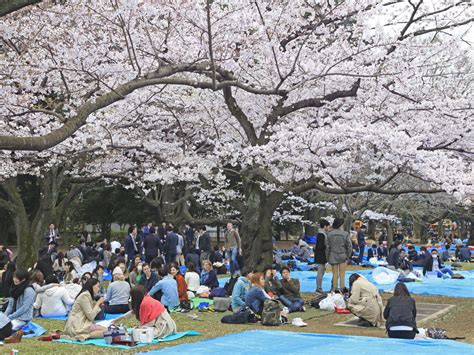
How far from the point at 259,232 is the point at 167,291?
12.7 ft

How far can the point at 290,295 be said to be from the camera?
11.6 meters

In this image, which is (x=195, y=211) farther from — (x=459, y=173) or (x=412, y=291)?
(x=459, y=173)

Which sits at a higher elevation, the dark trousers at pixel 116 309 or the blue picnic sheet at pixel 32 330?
the dark trousers at pixel 116 309

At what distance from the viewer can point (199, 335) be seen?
860 cm

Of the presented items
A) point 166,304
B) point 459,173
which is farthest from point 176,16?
point 459,173

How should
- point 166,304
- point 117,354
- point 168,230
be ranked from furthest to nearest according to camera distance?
1. point 168,230
2. point 166,304
3. point 117,354

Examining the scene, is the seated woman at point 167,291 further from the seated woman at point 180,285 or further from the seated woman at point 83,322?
the seated woman at point 83,322

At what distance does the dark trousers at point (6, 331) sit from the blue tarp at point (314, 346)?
2377mm

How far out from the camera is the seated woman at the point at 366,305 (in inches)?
388

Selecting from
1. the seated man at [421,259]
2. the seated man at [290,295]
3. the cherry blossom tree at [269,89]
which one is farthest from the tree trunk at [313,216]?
the seated man at [290,295]

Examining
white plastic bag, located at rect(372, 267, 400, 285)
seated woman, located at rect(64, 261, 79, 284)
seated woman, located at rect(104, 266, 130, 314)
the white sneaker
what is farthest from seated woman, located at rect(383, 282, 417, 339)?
white plastic bag, located at rect(372, 267, 400, 285)

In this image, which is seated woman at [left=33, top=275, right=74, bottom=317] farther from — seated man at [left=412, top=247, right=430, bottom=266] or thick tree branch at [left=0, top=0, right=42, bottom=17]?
seated man at [left=412, top=247, right=430, bottom=266]

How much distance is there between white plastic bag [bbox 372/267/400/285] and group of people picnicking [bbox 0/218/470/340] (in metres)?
1.06

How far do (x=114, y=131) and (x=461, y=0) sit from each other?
8463 millimetres
